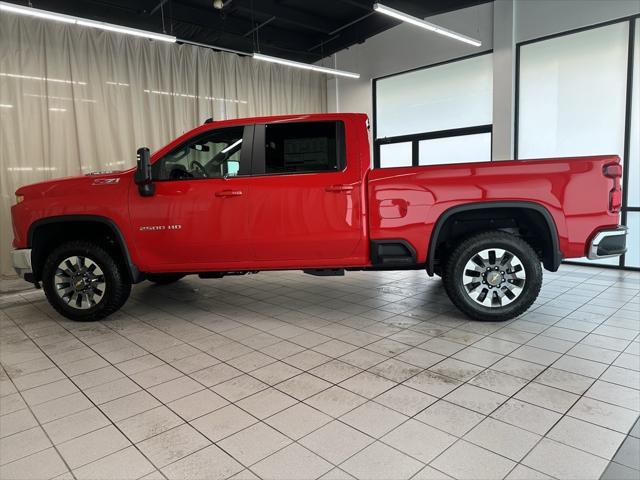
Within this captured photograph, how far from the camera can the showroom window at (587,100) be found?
627cm

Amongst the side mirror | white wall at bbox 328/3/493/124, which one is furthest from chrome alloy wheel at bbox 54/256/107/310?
white wall at bbox 328/3/493/124

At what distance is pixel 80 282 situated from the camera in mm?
4223

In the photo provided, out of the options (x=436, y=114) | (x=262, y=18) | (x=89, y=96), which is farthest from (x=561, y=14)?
(x=89, y=96)

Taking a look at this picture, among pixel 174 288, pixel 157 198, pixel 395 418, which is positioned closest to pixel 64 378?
pixel 157 198

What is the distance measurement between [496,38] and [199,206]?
5999mm

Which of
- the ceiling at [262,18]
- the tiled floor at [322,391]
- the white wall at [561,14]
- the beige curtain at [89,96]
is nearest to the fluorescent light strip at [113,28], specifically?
the ceiling at [262,18]

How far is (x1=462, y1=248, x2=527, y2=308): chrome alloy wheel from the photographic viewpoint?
388cm

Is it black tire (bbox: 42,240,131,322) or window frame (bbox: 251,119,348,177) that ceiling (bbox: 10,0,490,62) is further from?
black tire (bbox: 42,240,131,322)

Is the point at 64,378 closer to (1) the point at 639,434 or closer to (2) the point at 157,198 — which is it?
(2) the point at 157,198

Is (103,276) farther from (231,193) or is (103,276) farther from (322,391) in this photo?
(322,391)

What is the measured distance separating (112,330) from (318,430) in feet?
8.57

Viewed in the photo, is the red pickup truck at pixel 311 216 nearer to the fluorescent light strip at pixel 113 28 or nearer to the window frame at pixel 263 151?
the window frame at pixel 263 151

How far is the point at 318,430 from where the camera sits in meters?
2.36

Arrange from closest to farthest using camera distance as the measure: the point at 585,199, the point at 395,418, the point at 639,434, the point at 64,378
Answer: the point at 639,434 < the point at 395,418 < the point at 64,378 < the point at 585,199
